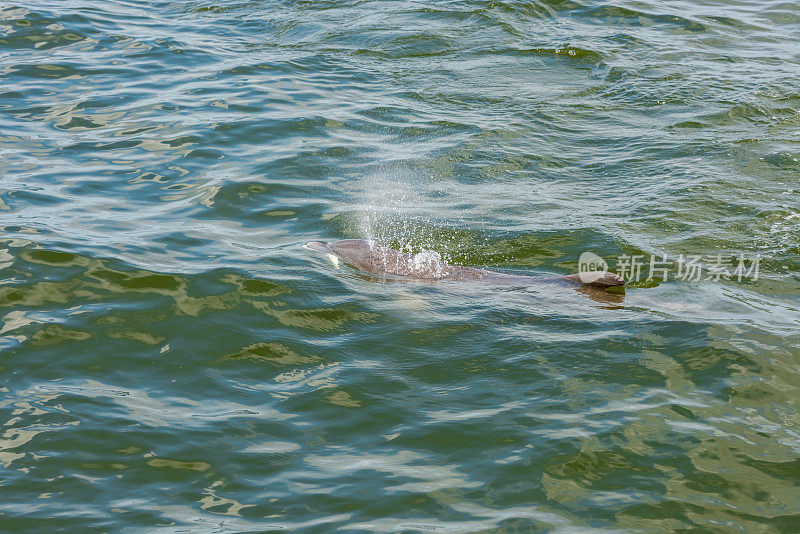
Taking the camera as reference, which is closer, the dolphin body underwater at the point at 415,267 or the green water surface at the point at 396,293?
the green water surface at the point at 396,293

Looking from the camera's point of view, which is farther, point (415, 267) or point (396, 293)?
point (415, 267)

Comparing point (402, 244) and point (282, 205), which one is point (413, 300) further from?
point (282, 205)

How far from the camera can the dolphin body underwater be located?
21.9 feet

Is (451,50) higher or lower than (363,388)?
higher


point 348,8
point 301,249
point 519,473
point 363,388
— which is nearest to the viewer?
point 519,473

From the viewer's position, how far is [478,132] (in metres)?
10.5

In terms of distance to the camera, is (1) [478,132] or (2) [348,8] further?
(2) [348,8]

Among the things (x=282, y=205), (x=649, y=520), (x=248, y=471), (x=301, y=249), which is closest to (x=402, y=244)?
(x=301, y=249)

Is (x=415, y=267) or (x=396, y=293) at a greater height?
(x=415, y=267)

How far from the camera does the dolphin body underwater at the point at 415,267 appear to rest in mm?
6660

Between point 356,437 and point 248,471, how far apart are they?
0.72 metres

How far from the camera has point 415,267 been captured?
7.08 m

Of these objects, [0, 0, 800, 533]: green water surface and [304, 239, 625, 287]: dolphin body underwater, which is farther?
[304, 239, 625, 287]: dolphin body underwater

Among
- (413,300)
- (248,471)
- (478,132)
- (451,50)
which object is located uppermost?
(451,50)
